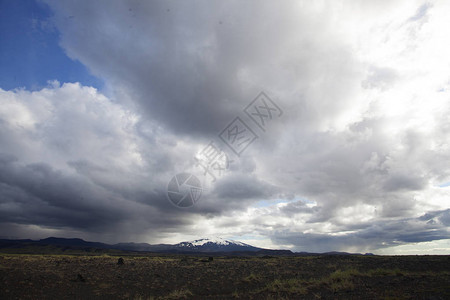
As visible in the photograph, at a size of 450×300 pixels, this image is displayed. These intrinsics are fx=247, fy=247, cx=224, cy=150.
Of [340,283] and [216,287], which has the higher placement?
[340,283]

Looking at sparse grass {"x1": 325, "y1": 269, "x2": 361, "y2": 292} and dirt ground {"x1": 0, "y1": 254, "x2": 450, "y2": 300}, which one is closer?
dirt ground {"x1": 0, "y1": 254, "x2": 450, "y2": 300}

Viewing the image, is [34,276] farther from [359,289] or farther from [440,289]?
[440,289]

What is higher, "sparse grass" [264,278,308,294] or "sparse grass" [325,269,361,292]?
"sparse grass" [325,269,361,292]

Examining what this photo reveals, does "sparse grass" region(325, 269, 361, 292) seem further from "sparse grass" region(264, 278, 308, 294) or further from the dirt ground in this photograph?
"sparse grass" region(264, 278, 308, 294)

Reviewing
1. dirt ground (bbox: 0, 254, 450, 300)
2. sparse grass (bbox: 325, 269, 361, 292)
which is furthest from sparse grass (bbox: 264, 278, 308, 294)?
sparse grass (bbox: 325, 269, 361, 292)

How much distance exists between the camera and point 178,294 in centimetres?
2012

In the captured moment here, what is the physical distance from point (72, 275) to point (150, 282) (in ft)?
30.0

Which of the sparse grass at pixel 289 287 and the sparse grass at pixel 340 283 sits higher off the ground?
the sparse grass at pixel 340 283

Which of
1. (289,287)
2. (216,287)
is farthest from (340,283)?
(216,287)

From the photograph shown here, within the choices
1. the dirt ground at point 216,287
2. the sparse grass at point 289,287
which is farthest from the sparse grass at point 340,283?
the sparse grass at point 289,287

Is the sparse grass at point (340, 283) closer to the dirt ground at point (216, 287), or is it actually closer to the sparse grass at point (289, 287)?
the dirt ground at point (216, 287)

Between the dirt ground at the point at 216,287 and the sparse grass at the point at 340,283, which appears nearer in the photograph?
the dirt ground at the point at 216,287

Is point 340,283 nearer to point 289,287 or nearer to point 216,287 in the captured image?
point 289,287

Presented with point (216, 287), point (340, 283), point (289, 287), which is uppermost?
point (340, 283)
